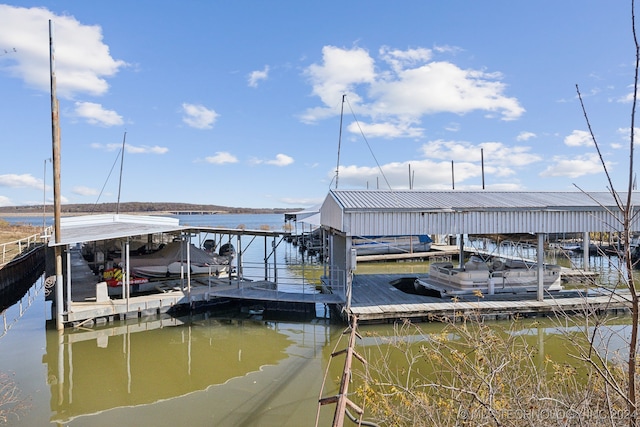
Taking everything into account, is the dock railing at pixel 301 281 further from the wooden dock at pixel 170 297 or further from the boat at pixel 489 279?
the boat at pixel 489 279

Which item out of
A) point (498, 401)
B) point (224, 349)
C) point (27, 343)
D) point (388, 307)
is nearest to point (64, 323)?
point (27, 343)

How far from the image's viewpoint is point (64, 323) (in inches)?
548

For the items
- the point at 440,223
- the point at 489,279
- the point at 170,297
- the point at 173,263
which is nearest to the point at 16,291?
the point at 173,263

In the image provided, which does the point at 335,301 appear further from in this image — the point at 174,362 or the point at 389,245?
the point at 389,245

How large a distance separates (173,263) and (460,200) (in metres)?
12.2

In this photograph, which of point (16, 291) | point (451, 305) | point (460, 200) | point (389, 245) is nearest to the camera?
point (451, 305)

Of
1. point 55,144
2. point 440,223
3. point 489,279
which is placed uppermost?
point 55,144

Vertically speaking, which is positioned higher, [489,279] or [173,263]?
[173,263]

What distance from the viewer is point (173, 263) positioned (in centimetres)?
1828

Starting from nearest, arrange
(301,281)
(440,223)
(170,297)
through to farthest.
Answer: (440,223), (170,297), (301,281)

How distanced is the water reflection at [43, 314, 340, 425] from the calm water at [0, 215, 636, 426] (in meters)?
0.02

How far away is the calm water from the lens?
8.23 meters

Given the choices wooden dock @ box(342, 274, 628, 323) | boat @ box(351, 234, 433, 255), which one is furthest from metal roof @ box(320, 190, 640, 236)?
boat @ box(351, 234, 433, 255)

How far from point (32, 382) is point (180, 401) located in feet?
12.8
